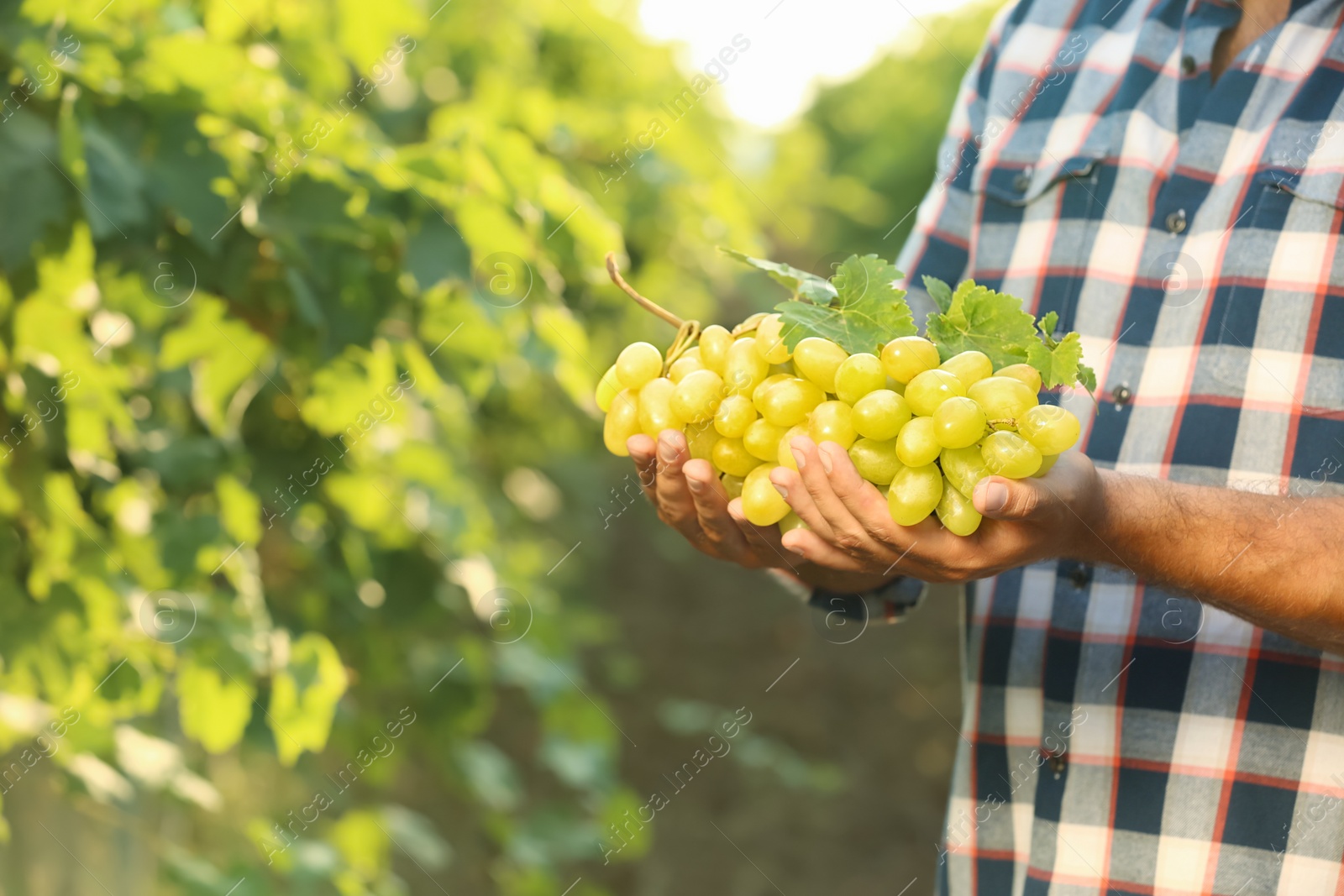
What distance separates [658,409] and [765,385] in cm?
11

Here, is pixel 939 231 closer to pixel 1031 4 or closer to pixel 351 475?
pixel 1031 4

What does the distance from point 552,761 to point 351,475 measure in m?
1.04

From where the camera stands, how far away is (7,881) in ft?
7.04

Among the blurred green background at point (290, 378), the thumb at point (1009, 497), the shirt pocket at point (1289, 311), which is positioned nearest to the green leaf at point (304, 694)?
the blurred green background at point (290, 378)

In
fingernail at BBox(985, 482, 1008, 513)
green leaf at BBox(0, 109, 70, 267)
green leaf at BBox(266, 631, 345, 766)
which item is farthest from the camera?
green leaf at BBox(266, 631, 345, 766)

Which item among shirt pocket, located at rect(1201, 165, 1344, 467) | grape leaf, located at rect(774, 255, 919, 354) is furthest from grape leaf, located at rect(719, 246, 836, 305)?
shirt pocket, located at rect(1201, 165, 1344, 467)

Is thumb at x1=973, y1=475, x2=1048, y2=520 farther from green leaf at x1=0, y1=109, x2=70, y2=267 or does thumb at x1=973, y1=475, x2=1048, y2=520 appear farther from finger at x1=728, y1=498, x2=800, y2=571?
green leaf at x1=0, y1=109, x2=70, y2=267

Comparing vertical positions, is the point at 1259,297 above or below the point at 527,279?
above

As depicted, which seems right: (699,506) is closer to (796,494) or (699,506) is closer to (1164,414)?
(796,494)

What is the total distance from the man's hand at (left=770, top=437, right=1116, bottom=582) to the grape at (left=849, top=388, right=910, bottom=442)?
0.03 m

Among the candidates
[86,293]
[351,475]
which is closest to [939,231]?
[351,475]

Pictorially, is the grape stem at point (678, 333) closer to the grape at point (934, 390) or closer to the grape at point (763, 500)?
the grape at point (763, 500)

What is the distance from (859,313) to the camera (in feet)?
3.31

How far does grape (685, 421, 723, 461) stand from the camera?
1.09 metres
